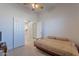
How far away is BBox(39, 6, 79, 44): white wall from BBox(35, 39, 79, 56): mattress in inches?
3.7

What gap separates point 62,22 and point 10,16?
74 centimetres

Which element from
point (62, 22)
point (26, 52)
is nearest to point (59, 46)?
point (62, 22)

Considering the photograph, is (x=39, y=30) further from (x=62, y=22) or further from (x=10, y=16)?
(x=10, y=16)

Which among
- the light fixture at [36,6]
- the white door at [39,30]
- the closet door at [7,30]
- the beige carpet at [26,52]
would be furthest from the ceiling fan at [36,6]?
the beige carpet at [26,52]

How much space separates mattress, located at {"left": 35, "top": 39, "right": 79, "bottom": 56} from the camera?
5.68 ft

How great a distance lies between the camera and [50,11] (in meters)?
1.83

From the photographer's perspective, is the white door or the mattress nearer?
the mattress

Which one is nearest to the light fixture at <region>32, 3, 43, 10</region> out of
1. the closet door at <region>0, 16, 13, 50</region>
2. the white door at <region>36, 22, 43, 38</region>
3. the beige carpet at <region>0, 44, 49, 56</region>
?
the white door at <region>36, 22, 43, 38</region>

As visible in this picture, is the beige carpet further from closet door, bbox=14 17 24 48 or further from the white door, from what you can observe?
the white door

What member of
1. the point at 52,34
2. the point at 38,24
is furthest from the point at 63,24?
the point at 38,24

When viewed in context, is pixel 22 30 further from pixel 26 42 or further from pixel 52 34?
pixel 52 34

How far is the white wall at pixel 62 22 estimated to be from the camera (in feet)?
5.89

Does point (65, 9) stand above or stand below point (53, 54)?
above

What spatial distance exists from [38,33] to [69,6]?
22.9 inches
